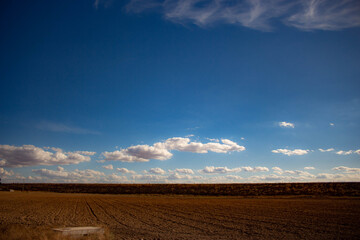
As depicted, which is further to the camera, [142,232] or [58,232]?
[142,232]

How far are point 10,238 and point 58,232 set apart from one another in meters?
1.64

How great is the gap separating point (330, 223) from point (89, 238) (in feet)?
44.0

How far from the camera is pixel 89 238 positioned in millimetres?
10406

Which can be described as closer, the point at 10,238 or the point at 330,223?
the point at 10,238

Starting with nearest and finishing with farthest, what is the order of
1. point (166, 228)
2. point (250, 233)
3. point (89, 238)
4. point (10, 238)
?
point (10, 238)
point (89, 238)
point (250, 233)
point (166, 228)

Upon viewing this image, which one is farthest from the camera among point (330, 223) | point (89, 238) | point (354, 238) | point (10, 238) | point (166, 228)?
point (330, 223)

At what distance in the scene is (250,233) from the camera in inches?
500

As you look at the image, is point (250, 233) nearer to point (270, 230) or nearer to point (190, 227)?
point (270, 230)

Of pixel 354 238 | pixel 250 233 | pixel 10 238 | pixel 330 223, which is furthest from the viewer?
pixel 330 223

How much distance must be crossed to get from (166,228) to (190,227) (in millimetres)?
1356

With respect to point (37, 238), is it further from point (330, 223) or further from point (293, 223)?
point (330, 223)

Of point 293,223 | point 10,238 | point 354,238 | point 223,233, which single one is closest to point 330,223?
point 293,223

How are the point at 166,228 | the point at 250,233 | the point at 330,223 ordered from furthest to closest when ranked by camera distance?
the point at 330,223 < the point at 166,228 < the point at 250,233

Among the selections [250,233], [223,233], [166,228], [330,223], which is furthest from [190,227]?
[330,223]
